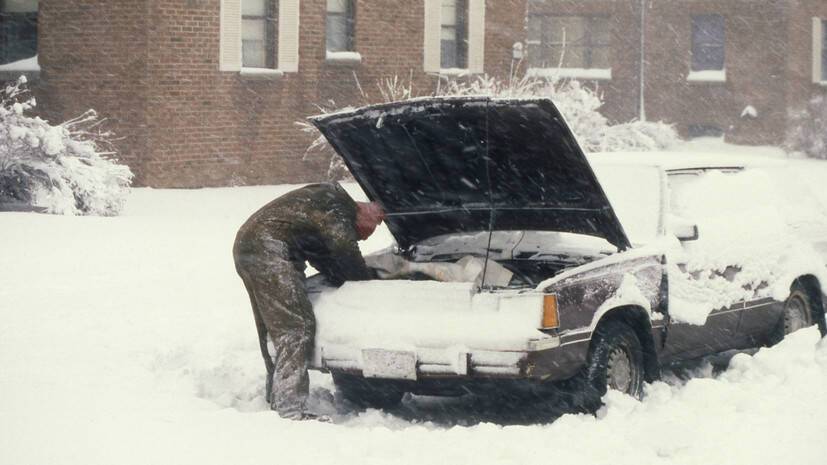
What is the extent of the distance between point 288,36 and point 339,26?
5.37 feet

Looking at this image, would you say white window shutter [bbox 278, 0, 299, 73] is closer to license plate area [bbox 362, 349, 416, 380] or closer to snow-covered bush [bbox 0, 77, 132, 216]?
snow-covered bush [bbox 0, 77, 132, 216]

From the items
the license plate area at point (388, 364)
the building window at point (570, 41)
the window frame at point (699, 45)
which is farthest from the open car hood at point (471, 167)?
the building window at point (570, 41)

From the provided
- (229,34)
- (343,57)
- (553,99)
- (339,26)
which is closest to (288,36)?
(229,34)

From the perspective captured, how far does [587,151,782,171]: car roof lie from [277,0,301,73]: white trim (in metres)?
12.9

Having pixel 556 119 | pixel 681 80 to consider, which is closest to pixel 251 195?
pixel 556 119

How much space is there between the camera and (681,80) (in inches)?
1545

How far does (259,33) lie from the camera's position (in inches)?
850

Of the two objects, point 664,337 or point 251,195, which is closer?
point 664,337

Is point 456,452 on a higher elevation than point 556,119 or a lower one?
lower

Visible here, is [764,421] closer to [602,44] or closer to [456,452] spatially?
[456,452]

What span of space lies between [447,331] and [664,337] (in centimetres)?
160

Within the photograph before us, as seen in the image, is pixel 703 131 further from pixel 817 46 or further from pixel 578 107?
pixel 578 107

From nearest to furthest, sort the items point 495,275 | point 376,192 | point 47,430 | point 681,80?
point 47,430, point 495,275, point 376,192, point 681,80

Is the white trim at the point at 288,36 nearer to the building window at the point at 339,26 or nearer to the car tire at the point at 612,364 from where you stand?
the building window at the point at 339,26
